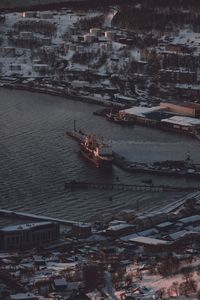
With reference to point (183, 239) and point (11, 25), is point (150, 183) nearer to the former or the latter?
point (183, 239)

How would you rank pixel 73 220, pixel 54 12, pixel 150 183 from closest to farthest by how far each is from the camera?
pixel 73 220, pixel 150 183, pixel 54 12

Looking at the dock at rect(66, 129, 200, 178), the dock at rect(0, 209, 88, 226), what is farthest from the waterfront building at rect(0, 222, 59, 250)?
the dock at rect(66, 129, 200, 178)

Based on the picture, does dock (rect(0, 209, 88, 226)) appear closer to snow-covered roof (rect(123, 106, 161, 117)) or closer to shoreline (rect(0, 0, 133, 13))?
snow-covered roof (rect(123, 106, 161, 117))

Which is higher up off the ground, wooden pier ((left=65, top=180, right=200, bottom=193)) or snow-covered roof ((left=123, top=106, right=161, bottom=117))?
snow-covered roof ((left=123, top=106, right=161, bottom=117))

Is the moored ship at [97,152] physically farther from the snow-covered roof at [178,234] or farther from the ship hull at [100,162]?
the snow-covered roof at [178,234]

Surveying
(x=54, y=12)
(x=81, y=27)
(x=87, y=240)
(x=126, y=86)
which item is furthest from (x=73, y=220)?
(x=54, y=12)
